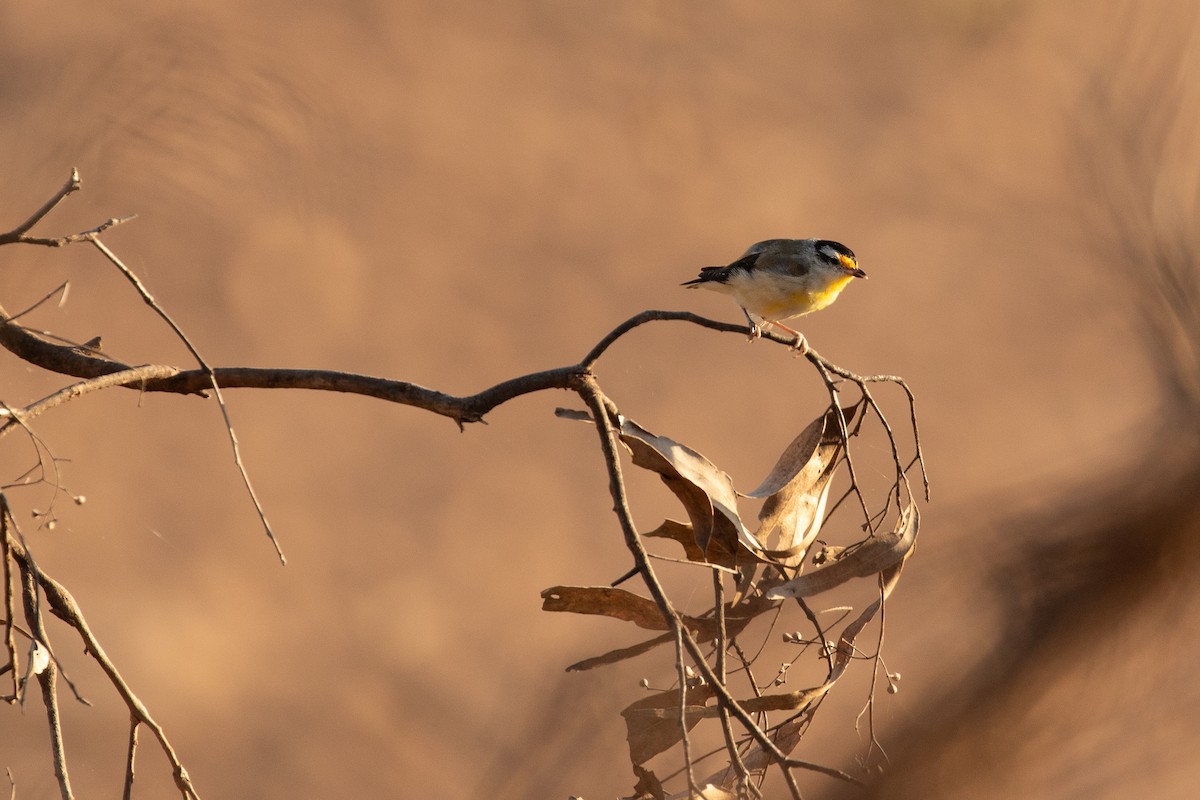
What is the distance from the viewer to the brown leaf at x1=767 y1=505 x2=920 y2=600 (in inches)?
45.0

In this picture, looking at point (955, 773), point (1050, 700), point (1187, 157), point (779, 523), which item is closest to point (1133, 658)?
point (1050, 700)

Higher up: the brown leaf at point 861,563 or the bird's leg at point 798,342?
the bird's leg at point 798,342

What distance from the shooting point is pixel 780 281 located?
181cm

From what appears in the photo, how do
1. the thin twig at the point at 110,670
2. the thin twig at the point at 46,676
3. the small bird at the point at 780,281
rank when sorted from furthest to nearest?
the small bird at the point at 780,281 → the thin twig at the point at 110,670 → the thin twig at the point at 46,676

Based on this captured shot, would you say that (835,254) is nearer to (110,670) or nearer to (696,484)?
(696,484)

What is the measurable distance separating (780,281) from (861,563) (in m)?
0.72

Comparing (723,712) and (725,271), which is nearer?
(723,712)

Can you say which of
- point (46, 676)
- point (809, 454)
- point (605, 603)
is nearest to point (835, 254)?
point (809, 454)

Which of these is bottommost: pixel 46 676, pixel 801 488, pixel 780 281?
pixel 46 676

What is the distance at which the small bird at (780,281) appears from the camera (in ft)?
5.92

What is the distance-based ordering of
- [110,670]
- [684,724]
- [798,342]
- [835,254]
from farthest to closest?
[835,254], [798,342], [110,670], [684,724]

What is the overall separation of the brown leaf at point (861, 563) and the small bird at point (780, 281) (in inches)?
24.1

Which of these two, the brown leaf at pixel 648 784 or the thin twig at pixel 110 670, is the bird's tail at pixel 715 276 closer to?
the brown leaf at pixel 648 784

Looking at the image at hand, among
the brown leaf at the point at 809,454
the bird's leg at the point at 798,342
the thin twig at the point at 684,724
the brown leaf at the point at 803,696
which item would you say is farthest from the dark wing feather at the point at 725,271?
the thin twig at the point at 684,724
